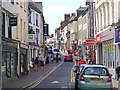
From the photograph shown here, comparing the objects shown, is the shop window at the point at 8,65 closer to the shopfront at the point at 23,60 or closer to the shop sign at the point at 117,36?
the shopfront at the point at 23,60

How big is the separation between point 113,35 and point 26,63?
1005 centimetres

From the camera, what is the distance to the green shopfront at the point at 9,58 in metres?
26.4

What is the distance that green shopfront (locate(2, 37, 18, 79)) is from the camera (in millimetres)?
26359

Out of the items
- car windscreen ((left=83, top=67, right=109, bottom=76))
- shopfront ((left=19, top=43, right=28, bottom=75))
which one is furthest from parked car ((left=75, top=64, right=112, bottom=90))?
shopfront ((left=19, top=43, right=28, bottom=75))

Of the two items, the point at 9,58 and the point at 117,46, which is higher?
the point at 117,46

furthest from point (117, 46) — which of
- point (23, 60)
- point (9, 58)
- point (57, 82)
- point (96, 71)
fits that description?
point (96, 71)

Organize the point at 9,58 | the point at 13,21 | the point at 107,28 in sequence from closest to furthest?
the point at 13,21, the point at 9,58, the point at 107,28

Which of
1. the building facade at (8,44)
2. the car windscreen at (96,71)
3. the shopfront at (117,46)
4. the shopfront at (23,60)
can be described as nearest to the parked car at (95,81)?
the car windscreen at (96,71)

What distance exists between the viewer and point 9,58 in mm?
28656

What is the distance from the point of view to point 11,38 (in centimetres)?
2972

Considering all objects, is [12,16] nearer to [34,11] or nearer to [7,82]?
[7,82]

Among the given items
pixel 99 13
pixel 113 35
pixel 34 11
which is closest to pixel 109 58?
pixel 113 35

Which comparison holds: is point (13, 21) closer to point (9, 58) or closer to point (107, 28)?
point (9, 58)

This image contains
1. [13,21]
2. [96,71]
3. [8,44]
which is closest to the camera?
[96,71]
